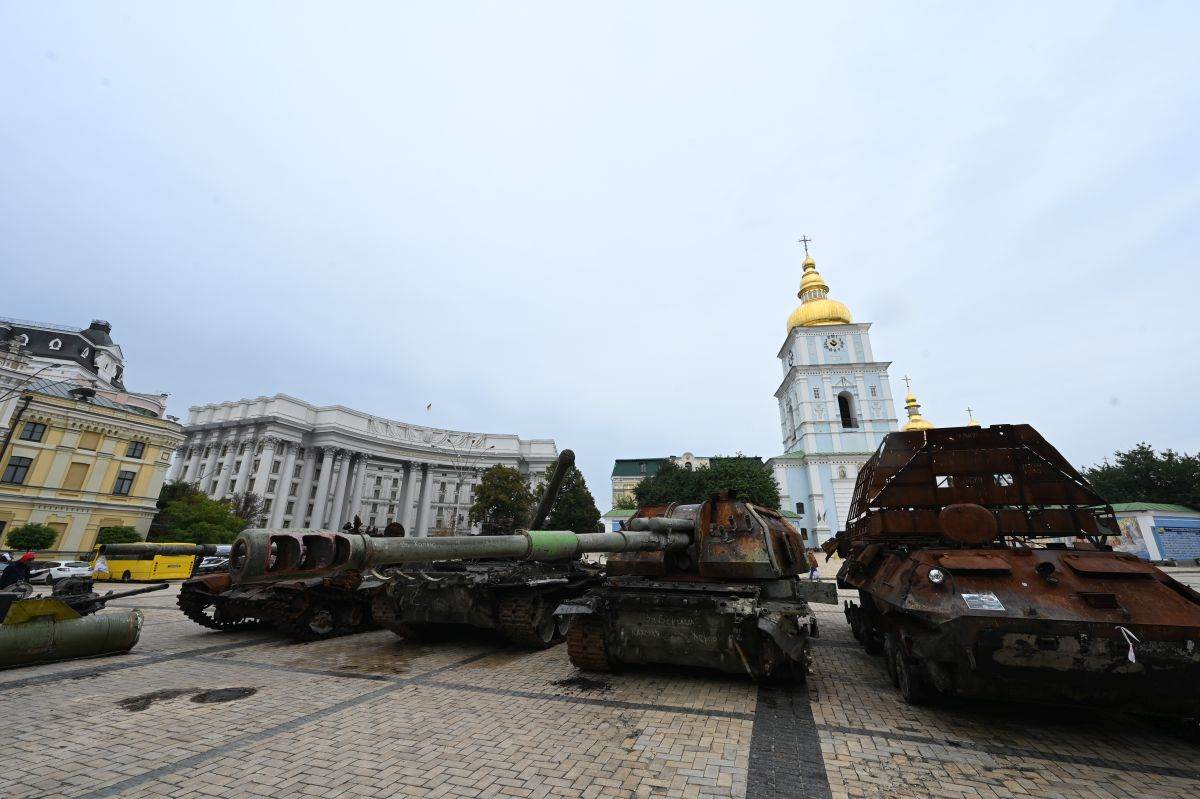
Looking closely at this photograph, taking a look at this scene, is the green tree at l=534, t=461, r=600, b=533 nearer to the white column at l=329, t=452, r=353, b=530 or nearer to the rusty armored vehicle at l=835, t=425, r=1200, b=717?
the white column at l=329, t=452, r=353, b=530

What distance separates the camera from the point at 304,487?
5784 centimetres

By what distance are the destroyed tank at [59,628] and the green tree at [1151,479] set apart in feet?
178

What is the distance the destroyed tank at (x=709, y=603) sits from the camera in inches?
223

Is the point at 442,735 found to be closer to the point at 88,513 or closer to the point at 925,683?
the point at 925,683

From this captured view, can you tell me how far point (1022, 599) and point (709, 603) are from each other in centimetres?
287

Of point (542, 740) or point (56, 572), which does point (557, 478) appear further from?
point (56, 572)

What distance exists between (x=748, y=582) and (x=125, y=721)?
6.84 m

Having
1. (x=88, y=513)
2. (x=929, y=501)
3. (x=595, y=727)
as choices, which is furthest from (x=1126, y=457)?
(x=88, y=513)

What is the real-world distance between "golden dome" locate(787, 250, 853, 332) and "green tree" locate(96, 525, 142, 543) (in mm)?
48523

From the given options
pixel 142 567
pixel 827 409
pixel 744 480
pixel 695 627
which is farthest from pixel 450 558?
pixel 827 409

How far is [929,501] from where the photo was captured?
736 cm

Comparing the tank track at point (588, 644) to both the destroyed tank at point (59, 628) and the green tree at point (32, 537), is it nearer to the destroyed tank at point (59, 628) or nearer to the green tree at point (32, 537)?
the destroyed tank at point (59, 628)

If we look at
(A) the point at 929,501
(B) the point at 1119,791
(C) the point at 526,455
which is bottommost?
(B) the point at 1119,791

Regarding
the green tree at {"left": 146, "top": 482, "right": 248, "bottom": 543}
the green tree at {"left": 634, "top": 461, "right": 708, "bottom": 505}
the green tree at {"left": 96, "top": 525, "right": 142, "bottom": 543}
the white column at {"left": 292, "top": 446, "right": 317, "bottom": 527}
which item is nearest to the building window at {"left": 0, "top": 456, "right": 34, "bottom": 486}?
the green tree at {"left": 96, "top": 525, "right": 142, "bottom": 543}
